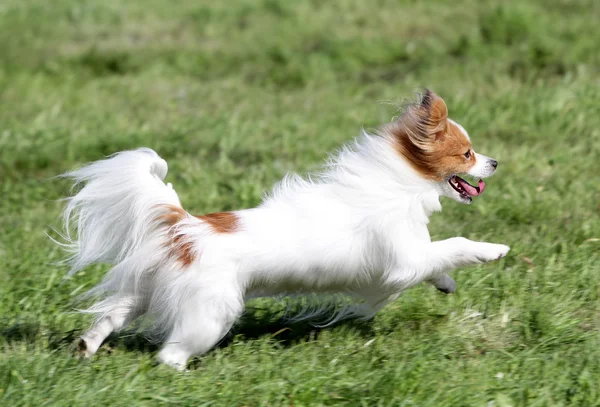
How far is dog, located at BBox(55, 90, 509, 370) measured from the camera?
13.5 ft

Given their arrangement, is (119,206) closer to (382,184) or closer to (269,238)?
(269,238)

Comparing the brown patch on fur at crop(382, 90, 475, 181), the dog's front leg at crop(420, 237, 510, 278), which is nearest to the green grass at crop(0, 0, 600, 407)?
the dog's front leg at crop(420, 237, 510, 278)

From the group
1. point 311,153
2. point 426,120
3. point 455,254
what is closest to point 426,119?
point 426,120

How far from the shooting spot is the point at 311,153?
24.5ft

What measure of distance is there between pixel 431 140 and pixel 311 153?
326 cm

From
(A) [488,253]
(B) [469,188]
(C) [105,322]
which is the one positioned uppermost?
(B) [469,188]

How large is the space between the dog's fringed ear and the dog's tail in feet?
3.84

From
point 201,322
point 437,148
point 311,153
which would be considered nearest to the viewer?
point 201,322

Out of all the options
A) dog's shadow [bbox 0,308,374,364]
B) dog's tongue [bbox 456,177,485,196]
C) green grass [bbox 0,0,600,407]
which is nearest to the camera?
green grass [bbox 0,0,600,407]

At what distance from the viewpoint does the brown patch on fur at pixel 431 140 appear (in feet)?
13.8

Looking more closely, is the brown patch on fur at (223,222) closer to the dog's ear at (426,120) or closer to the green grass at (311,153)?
the green grass at (311,153)

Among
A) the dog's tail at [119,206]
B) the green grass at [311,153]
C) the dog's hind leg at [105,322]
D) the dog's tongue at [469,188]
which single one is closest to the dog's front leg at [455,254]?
the dog's tongue at [469,188]

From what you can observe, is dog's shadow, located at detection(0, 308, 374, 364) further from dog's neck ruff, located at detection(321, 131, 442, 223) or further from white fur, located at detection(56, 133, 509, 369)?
dog's neck ruff, located at detection(321, 131, 442, 223)

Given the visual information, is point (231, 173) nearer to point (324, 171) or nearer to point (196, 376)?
point (324, 171)
